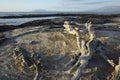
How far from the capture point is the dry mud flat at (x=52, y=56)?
7579mm

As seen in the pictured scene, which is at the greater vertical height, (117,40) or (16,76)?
(117,40)

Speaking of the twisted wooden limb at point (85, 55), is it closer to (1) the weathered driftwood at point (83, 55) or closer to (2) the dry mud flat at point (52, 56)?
(1) the weathered driftwood at point (83, 55)

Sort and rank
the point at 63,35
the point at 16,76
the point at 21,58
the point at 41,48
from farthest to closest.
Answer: the point at 63,35
the point at 41,48
the point at 21,58
the point at 16,76

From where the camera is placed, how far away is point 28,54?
8203 mm

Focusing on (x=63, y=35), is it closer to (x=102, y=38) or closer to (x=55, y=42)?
(x=55, y=42)

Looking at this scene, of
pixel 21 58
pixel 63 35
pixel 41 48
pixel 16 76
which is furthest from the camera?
pixel 63 35

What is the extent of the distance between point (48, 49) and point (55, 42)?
0.50 m

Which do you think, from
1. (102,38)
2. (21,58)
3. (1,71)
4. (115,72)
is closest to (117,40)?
(102,38)

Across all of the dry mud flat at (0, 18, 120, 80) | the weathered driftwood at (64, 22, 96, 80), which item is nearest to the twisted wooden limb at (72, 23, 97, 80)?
the weathered driftwood at (64, 22, 96, 80)

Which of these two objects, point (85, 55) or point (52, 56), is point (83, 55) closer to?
point (85, 55)

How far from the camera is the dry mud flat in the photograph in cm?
758

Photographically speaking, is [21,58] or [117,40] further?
[117,40]

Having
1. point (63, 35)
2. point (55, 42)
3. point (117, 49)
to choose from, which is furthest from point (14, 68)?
point (117, 49)

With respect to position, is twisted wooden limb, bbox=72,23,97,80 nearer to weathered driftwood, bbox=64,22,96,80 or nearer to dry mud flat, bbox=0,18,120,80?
weathered driftwood, bbox=64,22,96,80
